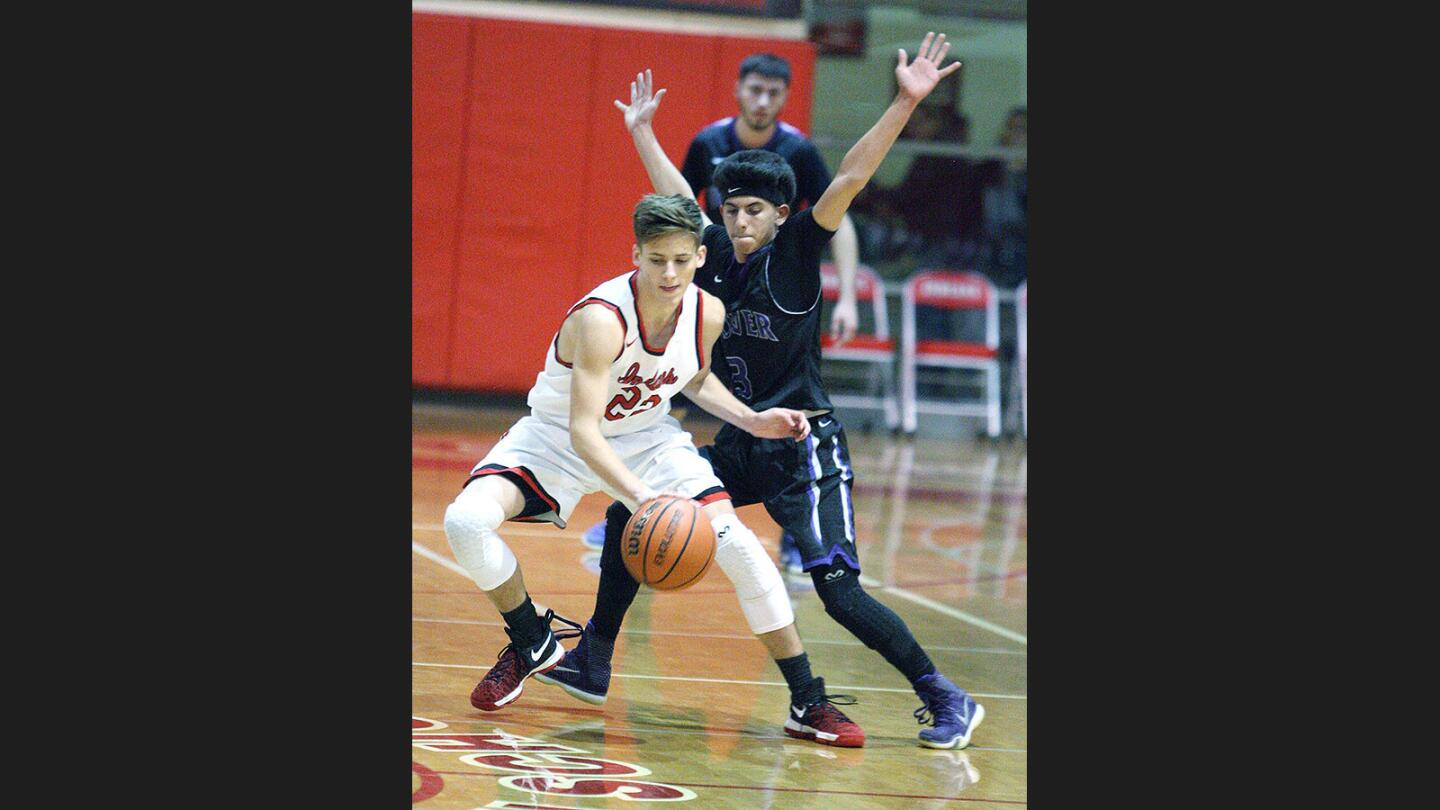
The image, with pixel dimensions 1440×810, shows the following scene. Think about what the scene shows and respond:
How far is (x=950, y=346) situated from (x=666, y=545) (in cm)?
884

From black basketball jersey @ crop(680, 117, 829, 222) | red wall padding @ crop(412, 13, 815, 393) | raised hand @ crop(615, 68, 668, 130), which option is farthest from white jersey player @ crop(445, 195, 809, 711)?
red wall padding @ crop(412, 13, 815, 393)

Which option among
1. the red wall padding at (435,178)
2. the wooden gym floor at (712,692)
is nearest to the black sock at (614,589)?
the wooden gym floor at (712,692)

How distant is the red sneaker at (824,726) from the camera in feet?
13.8

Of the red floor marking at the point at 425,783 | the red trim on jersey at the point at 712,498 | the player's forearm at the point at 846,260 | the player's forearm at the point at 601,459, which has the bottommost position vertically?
the red floor marking at the point at 425,783

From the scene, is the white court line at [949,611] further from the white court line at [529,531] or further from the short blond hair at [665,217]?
the short blond hair at [665,217]

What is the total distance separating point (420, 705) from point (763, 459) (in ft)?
3.80

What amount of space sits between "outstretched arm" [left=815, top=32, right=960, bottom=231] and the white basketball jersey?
1.42 feet

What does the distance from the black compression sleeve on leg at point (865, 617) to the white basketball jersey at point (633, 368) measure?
64cm

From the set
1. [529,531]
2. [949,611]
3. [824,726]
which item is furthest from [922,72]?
[529,531]

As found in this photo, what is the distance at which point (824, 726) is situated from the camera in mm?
4215

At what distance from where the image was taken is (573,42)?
1177 centimetres

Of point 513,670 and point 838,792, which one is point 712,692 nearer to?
point 513,670

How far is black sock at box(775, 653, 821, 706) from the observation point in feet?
14.0

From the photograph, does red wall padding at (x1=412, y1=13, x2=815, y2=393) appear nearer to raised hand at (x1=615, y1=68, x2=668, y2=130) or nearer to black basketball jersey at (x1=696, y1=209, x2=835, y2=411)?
raised hand at (x1=615, y1=68, x2=668, y2=130)
